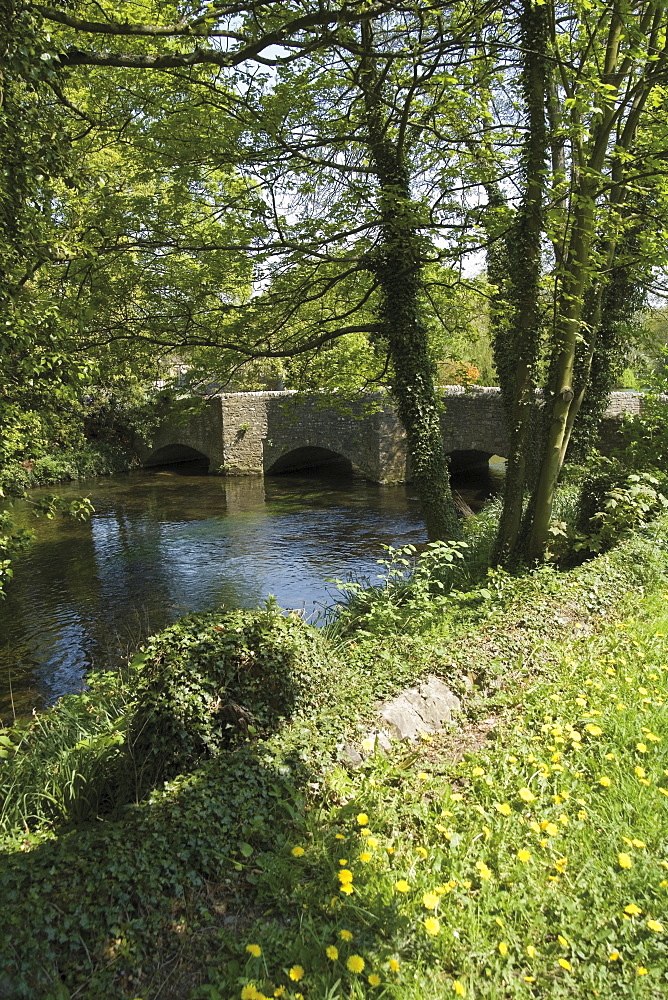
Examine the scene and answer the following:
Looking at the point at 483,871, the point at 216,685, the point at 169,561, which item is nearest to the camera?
the point at 483,871

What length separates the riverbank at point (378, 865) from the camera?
6.87 ft

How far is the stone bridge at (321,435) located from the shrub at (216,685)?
431 inches

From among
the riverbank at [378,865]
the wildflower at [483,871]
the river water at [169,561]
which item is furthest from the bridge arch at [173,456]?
the wildflower at [483,871]

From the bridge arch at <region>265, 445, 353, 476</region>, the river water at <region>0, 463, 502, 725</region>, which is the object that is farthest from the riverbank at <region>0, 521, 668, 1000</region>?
the bridge arch at <region>265, 445, 353, 476</region>

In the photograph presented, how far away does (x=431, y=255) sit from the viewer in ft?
23.5

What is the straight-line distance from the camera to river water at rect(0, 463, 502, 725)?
26.3ft

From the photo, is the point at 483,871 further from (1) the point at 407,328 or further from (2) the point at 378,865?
(1) the point at 407,328

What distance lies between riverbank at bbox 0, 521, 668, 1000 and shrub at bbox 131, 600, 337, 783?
0.12 meters

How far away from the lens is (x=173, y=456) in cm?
2433

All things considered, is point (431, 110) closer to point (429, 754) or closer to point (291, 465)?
point (429, 754)

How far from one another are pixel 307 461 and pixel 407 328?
14574 millimetres

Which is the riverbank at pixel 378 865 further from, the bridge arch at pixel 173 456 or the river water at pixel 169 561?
the bridge arch at pixel 173 456

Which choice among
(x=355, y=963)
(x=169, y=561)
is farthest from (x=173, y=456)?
(x=355, y=963)

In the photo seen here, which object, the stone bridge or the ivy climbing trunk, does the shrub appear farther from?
the stone bridge
